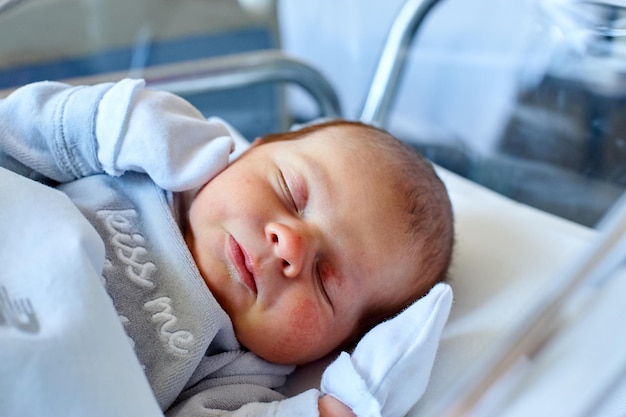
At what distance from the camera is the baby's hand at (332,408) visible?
24.2 inches

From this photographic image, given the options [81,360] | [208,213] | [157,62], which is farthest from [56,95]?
[157,62]

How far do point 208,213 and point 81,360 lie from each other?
230 mm

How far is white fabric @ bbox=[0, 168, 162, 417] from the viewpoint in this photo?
0.48 meters

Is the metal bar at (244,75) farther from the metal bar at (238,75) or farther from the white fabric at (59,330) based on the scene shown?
the white fabric at (59,330)

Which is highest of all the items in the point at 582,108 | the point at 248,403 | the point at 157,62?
the point at 582,108

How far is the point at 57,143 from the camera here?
2.39 ft

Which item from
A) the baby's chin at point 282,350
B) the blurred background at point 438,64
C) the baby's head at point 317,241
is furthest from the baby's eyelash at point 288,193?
the blurred background at point 438,64

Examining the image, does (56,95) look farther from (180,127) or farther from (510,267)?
(510,267)

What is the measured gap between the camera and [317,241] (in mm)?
682

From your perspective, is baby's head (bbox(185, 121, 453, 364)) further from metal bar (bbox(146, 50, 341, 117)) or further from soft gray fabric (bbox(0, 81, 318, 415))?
metal bar (bbox(146, 50, 341, 117))

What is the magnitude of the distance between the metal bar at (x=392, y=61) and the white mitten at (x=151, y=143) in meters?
0.49

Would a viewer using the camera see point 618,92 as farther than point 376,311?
Yes

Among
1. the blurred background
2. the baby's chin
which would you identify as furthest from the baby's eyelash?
the blurred background

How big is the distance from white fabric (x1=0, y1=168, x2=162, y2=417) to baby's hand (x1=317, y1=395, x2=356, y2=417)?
15cm
